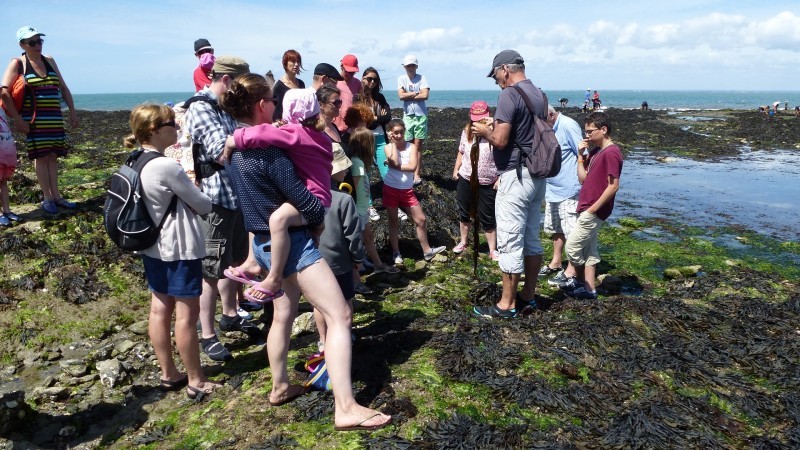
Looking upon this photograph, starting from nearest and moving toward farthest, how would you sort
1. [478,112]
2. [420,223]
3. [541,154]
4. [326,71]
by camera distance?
[541,154]
[478,112]
[326,71]
[420,223]

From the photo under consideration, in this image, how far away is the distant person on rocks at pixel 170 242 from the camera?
356 cm

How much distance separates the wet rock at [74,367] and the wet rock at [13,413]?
0.71m

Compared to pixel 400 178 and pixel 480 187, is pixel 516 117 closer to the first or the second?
pixel 400 178

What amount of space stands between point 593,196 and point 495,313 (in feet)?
5.89

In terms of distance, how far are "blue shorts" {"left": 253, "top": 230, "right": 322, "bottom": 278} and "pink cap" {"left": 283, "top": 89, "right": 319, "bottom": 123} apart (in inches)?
27.0

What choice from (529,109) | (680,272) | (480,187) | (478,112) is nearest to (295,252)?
(529,109)

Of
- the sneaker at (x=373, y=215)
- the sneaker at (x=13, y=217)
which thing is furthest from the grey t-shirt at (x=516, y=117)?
the sneaker at (x=13, y=217)

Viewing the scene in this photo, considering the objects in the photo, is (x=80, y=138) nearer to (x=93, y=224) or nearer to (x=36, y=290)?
(x=93, y=224)

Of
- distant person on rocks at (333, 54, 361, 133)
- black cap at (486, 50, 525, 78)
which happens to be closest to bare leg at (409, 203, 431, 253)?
distant person on rocks at (333, 54, 361, 133)

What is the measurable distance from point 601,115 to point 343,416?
4.40 meters

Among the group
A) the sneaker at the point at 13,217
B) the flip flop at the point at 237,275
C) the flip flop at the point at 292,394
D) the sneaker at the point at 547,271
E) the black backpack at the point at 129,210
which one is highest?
the black backpack at the point at 129,210

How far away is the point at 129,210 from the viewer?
139 inches

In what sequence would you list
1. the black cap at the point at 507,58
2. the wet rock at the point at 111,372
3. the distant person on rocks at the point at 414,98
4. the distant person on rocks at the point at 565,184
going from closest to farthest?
the wet rock at the point at 111,372 → the black cap at the point at 507,58 → the distant person on rocks at the point at 565,184 → the distant person on rocks at the point at 414,98

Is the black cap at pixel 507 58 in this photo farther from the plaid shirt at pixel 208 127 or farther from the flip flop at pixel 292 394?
the flip flop at pixel 292 394
